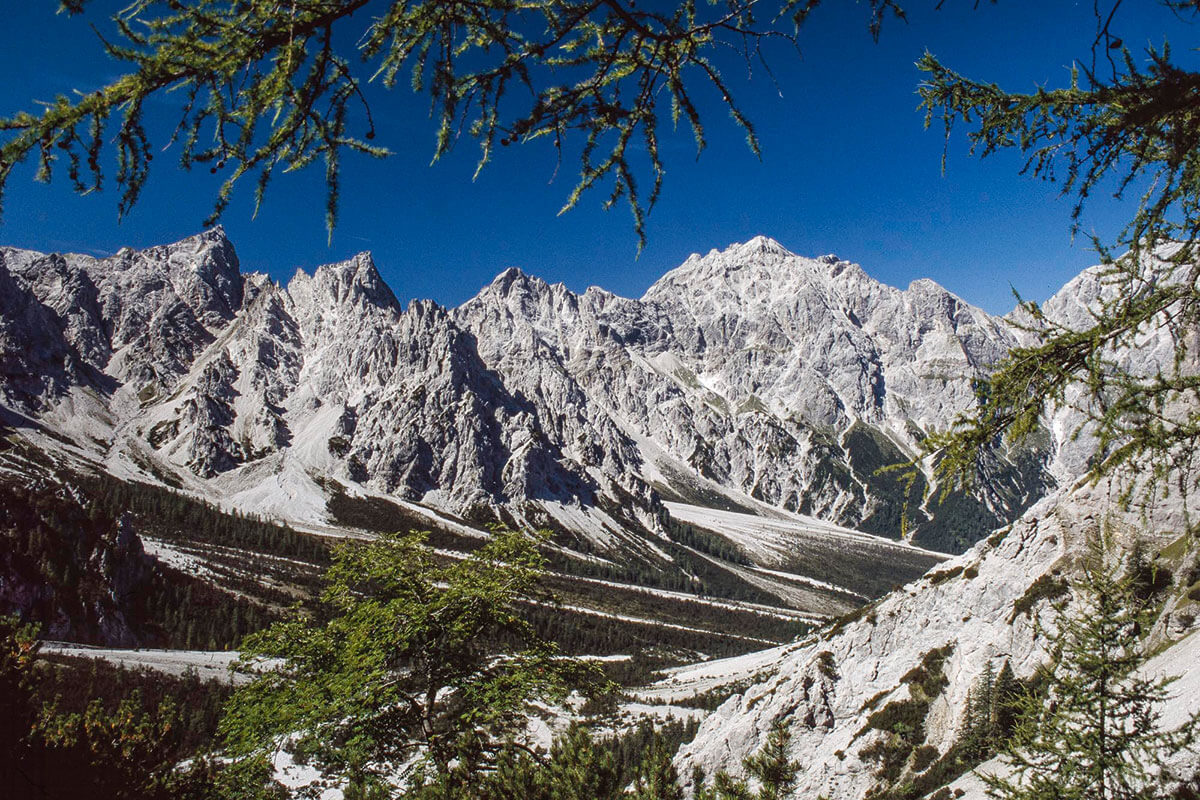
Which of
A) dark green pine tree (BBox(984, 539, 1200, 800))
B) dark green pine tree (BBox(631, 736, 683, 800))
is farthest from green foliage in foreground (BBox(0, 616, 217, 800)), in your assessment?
dark green pine tree (BBox(984, 539, 1200, 800))

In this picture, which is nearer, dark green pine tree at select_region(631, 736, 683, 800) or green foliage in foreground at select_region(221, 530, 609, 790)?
dark green pine tree at select_region(631, 736, 683, 800)

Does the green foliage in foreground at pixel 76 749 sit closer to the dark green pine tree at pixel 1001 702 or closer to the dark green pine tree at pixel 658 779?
the dark green pine tree at pixel 658 779

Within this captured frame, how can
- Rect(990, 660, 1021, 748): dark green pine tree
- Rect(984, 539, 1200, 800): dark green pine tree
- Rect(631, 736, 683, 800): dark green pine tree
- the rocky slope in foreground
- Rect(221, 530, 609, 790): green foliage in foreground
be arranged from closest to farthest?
Rect(631, 736, 683, 800): dark green pine tree → Rect(221, 530, 609, 790): green foliage in foreground → Rect(984, 539, 1200, 800): dark green pine tree → Rect(990, 660, 1021, 748): dark green pine tree → the rocky slope in foreground

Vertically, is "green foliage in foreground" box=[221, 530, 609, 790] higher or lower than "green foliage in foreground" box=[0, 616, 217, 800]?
higher

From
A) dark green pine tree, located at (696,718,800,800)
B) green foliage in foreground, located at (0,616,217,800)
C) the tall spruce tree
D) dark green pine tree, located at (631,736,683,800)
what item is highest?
the tall spruce tree

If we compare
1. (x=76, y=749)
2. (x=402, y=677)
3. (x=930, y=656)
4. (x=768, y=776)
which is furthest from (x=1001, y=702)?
(x=76, y=749)

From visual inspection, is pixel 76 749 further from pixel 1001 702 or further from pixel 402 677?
pixel 1001 702

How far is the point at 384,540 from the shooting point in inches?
495

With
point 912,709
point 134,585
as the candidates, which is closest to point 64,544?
point 134,585

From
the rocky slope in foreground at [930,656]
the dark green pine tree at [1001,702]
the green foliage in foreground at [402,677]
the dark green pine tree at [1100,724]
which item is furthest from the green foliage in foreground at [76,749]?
the dark green pine tree at [1001,702]

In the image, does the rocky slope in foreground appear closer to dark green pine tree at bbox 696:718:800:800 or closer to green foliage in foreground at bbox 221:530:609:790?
dark green pine tree at bbox 696:718:800:800

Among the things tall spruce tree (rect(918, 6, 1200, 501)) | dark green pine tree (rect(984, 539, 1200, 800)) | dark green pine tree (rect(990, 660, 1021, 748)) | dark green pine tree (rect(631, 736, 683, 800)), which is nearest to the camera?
tall spruce tree (rect(918, 6, 1200, 501))

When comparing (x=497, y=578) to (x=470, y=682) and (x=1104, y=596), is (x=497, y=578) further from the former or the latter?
(x=1104, y=596)

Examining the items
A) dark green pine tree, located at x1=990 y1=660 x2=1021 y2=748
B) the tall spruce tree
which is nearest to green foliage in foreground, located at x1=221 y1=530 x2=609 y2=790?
the tall spruce tree
